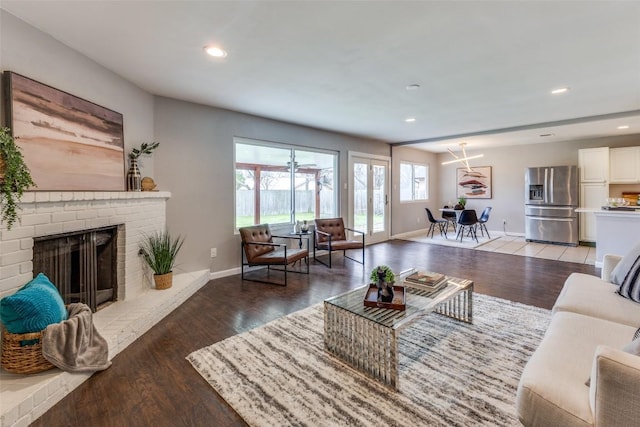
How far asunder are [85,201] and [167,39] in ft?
5.01

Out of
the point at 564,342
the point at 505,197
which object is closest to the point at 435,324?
the point at 564,342

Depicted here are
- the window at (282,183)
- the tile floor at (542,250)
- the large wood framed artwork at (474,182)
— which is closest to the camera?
the window at (282,183)

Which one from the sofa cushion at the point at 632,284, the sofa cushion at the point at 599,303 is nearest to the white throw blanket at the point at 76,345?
the sofa cushion at the point at 599,303

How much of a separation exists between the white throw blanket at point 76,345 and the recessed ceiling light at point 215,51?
2275 mm

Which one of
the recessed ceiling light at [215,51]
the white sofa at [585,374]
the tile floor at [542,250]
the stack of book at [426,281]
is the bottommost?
the tile floor at [542,250]

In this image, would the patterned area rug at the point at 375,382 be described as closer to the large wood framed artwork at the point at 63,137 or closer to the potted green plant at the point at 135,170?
the large wood framed artwork at the point at 63,137

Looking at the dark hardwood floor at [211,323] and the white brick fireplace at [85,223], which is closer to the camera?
the dark hardwood floor at [211,323]

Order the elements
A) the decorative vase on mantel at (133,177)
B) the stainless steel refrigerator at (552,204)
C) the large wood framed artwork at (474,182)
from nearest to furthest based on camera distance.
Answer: the decorative vase on mantel at (133,177) < the stainless steel refrigerator at (552,204) < the large wood framed artwork at (474,182)

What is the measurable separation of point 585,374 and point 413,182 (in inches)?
289

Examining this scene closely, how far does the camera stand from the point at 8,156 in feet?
5.65

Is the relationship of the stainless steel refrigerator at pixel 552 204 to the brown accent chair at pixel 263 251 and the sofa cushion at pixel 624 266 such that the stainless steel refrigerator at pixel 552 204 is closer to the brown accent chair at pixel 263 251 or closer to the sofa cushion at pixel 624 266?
the sofa cushion at pixel 624 266

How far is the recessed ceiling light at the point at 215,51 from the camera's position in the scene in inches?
96.0

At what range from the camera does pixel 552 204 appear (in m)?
6.58

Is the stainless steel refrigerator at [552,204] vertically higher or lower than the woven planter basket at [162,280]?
higher
